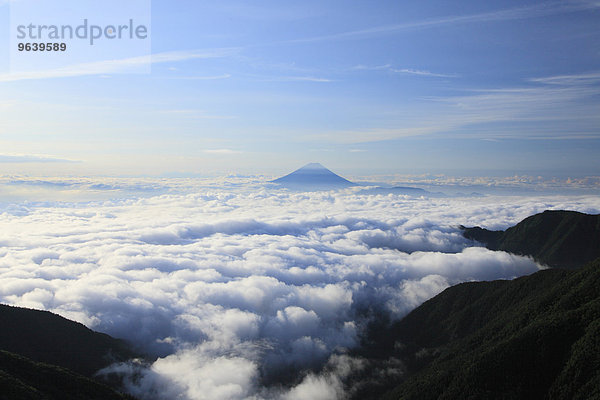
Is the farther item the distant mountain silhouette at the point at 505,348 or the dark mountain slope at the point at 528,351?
the distant mountain silhouette at the point at 505,348

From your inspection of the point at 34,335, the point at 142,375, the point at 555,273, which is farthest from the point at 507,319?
the point at 34,335

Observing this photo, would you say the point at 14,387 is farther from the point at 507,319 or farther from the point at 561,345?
the point at 507,319

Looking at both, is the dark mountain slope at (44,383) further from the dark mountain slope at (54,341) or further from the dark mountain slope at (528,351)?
the dark mountain slope at (528,351)

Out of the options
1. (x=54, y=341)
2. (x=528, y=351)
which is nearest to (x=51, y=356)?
(x=54, y=341)

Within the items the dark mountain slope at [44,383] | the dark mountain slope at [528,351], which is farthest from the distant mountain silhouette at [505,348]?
the dark mountain slope at [44,383]

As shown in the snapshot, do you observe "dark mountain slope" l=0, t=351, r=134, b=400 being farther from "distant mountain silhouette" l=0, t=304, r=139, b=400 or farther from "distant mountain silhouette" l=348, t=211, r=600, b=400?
"distant mountain silhouette" l=348, t=211, r=600, b=400

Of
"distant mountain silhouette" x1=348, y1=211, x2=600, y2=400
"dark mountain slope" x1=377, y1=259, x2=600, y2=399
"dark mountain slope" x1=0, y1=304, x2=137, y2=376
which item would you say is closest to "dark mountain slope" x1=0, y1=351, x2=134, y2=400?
"dark mountain slope" x1=0, y1=304, x2=137, y2=376
